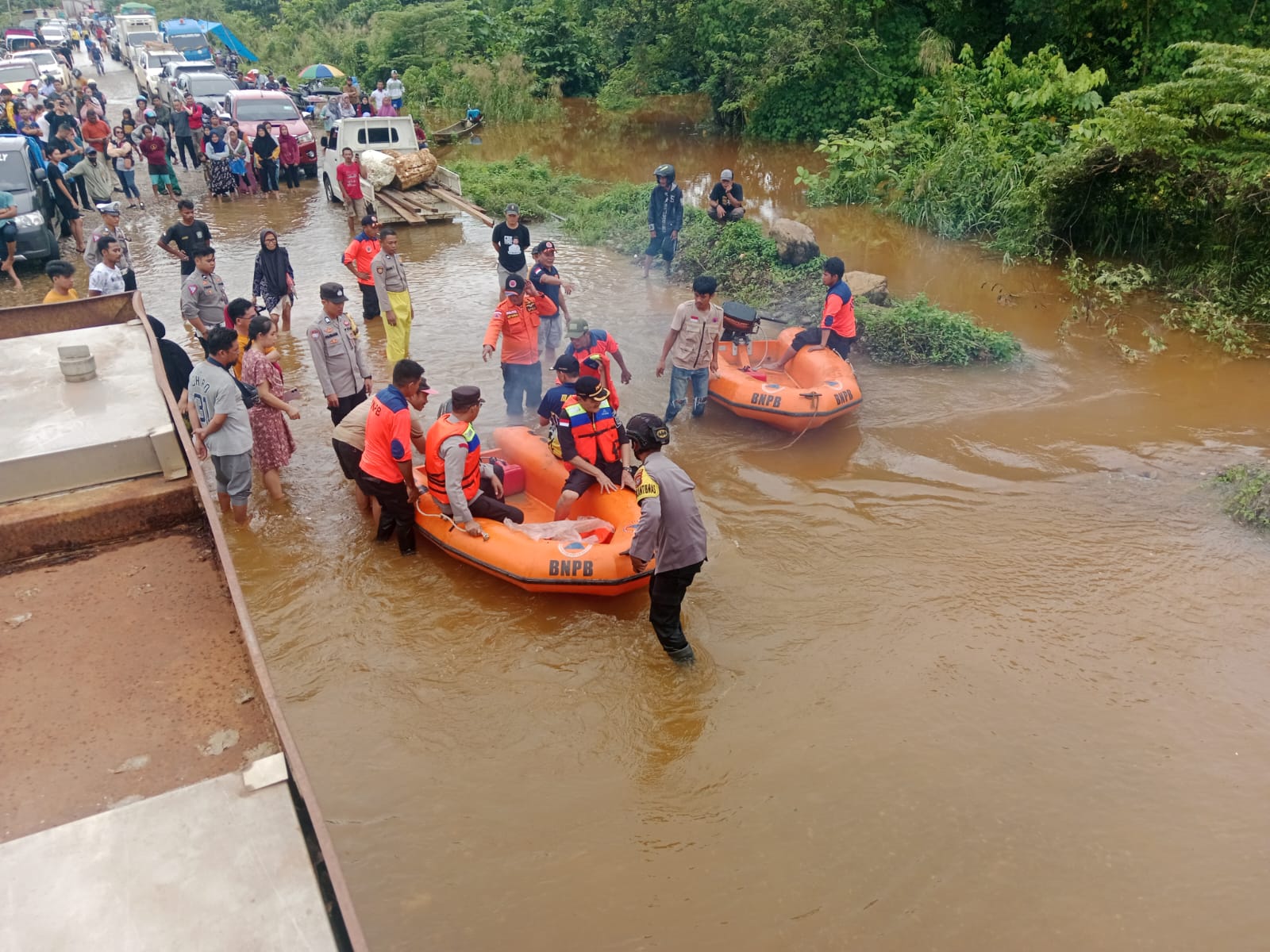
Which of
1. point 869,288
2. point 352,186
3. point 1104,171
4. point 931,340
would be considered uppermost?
point 1104,171

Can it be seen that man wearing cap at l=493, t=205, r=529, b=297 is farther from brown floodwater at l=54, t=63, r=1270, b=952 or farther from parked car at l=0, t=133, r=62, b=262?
parked car at l=0, t=133, r=62, b=262

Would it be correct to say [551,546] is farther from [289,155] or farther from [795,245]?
[289,155]

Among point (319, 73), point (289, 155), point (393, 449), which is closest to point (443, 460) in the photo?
point (393, 449)

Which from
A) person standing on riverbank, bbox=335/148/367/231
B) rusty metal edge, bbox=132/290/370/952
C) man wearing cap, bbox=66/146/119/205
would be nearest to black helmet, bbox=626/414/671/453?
rusty metal edge, bbox=132/290/370/952

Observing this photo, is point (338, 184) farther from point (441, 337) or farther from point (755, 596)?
point (755, 596)

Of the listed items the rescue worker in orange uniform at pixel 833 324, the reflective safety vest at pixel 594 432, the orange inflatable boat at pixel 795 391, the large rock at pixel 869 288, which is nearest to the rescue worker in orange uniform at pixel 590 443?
the reflective safety vest at pixel 594 432

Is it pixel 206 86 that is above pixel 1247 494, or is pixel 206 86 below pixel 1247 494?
above

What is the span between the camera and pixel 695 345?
813 cm

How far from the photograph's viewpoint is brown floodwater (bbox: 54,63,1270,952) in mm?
4293

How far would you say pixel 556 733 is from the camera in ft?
17.1

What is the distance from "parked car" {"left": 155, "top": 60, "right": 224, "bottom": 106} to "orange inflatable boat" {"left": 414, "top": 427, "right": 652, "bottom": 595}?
66.5ft

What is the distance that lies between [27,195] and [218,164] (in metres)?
4.34

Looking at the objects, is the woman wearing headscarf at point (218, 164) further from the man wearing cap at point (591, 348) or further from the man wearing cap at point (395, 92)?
the man wearing cap at point (591, 348)

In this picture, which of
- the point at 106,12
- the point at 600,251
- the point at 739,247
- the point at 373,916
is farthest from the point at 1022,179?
the point at 106,12
